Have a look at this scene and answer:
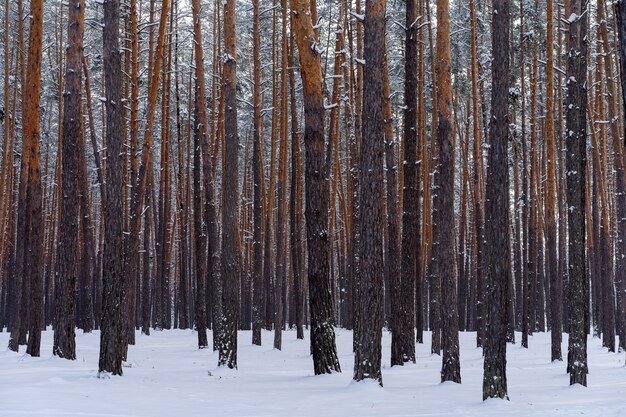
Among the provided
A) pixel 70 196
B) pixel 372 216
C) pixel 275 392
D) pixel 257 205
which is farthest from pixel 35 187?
pixel 372 216

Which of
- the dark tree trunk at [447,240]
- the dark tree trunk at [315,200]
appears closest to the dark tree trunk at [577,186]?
the dark tree trunk at [447,240]

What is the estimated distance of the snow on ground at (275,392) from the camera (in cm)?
714

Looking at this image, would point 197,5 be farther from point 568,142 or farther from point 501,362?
point 501,362

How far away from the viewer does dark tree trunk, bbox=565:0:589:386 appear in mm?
10562

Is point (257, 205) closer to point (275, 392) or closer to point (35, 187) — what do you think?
point (35, 187)

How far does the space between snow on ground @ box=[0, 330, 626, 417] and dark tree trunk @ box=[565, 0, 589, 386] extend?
0.62 metres

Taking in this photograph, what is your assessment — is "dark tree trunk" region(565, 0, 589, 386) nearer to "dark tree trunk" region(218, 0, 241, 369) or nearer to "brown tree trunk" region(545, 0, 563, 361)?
"brown tree trunk" region(545, 0, 563, 361)

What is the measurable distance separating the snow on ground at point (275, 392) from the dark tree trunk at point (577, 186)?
0.62m

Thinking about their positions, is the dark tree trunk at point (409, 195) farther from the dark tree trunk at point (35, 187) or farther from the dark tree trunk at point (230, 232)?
the dark tree trunk at point (35, 187)

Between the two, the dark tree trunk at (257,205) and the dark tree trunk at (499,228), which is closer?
the dark tree trunk at (499,228)

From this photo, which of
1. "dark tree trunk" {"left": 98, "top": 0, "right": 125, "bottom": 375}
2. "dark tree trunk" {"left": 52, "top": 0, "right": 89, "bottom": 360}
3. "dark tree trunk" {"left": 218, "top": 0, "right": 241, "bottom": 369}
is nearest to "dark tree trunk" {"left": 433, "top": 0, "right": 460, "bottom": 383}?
"dark tree trunk" {"left": 218, "top": 0, "right": 241, "bottom": 369}

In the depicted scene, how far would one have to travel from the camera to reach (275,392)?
8.91 m

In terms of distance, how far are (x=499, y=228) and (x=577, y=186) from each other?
3276 mm

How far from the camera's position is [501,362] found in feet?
26.7
